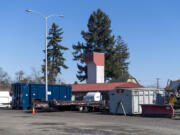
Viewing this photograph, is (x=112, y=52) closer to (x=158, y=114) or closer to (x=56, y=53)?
(x=56, y=53)

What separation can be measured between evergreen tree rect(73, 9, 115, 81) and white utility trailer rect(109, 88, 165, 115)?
4735cm

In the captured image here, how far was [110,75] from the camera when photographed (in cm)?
7475

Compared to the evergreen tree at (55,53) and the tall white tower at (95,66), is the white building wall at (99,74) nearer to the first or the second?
the tall white tower at (95,66)

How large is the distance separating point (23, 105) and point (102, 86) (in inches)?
702

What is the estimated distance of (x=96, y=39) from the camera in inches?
3022

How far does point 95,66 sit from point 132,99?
1076 inches

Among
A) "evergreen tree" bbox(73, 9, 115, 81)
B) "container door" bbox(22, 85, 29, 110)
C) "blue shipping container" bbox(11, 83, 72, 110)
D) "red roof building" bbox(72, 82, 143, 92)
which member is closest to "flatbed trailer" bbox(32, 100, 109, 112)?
"container door" bbox(22, 85, 29, 110)

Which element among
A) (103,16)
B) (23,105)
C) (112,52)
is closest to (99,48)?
(112,52)

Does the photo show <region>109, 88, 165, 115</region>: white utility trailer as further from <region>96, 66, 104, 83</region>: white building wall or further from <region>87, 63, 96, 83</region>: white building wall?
<region>87, 63, 96, 83</region>: white building wall

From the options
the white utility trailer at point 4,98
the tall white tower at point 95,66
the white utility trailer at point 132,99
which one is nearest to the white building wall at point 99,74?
the tall white tower at point 95,66

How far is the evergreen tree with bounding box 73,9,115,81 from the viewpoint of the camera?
76.6 m

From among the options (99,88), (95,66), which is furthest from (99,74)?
(99,88)

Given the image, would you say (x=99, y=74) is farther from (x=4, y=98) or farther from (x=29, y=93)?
(x=29, y=93)

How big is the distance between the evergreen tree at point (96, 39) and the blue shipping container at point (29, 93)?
37728 mm
